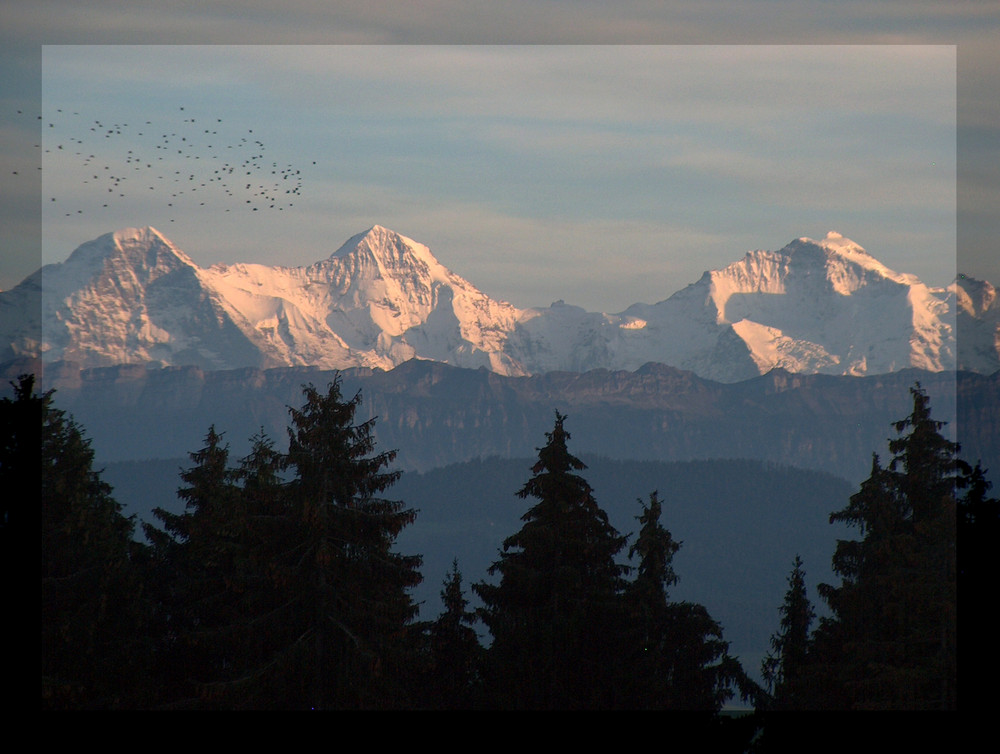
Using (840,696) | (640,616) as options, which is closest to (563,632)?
(640,616)

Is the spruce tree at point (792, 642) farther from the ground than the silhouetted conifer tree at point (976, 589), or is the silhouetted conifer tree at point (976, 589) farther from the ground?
the silhouetted conifer tree at point (976, 589)

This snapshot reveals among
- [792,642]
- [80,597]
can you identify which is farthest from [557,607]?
[80,597]

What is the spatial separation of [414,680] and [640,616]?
22.6 feet

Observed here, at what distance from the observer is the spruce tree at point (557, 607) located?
130 ft

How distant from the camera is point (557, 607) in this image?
4028cm

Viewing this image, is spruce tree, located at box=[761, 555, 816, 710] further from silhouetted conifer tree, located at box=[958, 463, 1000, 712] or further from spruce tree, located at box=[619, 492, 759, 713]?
silhouetted conifer tree, located at box=[958, 463, 1000, 712]

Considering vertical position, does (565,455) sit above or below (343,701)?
above

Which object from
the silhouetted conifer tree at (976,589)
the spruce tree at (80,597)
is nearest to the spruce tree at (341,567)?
the spruce tree at (80,597)

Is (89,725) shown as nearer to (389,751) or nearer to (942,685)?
(389,751)

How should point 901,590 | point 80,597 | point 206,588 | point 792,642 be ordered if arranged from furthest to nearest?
point 792,642 < point 206,588 < point 80,597 < point 901,590

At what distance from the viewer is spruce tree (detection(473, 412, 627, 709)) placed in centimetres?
3972

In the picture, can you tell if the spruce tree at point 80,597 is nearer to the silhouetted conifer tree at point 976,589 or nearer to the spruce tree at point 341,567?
the spruce tree at point 341,567

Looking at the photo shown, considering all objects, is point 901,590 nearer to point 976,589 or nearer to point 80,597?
point 976,589

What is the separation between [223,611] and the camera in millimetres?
36000
